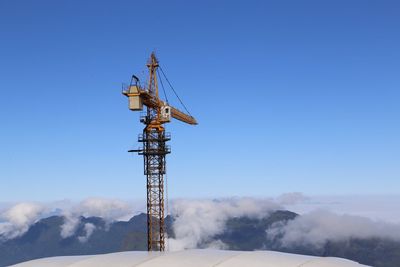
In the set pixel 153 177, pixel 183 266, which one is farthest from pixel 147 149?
pixel 183 266

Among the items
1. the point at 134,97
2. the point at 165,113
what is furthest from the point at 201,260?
the point at 165,113

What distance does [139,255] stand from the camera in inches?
1861

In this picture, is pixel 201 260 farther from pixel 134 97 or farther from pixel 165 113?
pixel 165 113

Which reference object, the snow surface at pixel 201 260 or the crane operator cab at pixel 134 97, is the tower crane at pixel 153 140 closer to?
the crane operator cab at pixel 134 97

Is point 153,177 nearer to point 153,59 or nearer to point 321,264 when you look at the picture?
point 153,59

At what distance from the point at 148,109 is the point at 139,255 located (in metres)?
77.8

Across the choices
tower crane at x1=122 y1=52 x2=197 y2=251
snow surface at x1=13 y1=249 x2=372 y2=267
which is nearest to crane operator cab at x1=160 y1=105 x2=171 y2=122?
tower crane at x1=122 y1=52 x2=197 y2=251

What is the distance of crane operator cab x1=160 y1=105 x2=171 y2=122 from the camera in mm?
122850

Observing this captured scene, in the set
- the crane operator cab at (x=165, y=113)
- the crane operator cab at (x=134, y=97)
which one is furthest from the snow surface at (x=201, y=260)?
the crane operator cab at (x=165, y=113)

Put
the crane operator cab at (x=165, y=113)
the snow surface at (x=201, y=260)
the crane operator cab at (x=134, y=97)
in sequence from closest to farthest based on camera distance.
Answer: the snow surface at (x=201, y=260) → the crane operator cab at (x=134, y=97) → the crane operator cab at (x=165, y=113)

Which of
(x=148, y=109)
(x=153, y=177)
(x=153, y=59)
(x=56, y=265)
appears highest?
(x=153, y=59)

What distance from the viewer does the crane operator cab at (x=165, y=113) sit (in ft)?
403

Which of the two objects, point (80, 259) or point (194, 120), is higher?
point (194, 120)

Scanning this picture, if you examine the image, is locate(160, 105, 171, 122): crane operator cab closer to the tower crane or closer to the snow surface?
the tower crane
